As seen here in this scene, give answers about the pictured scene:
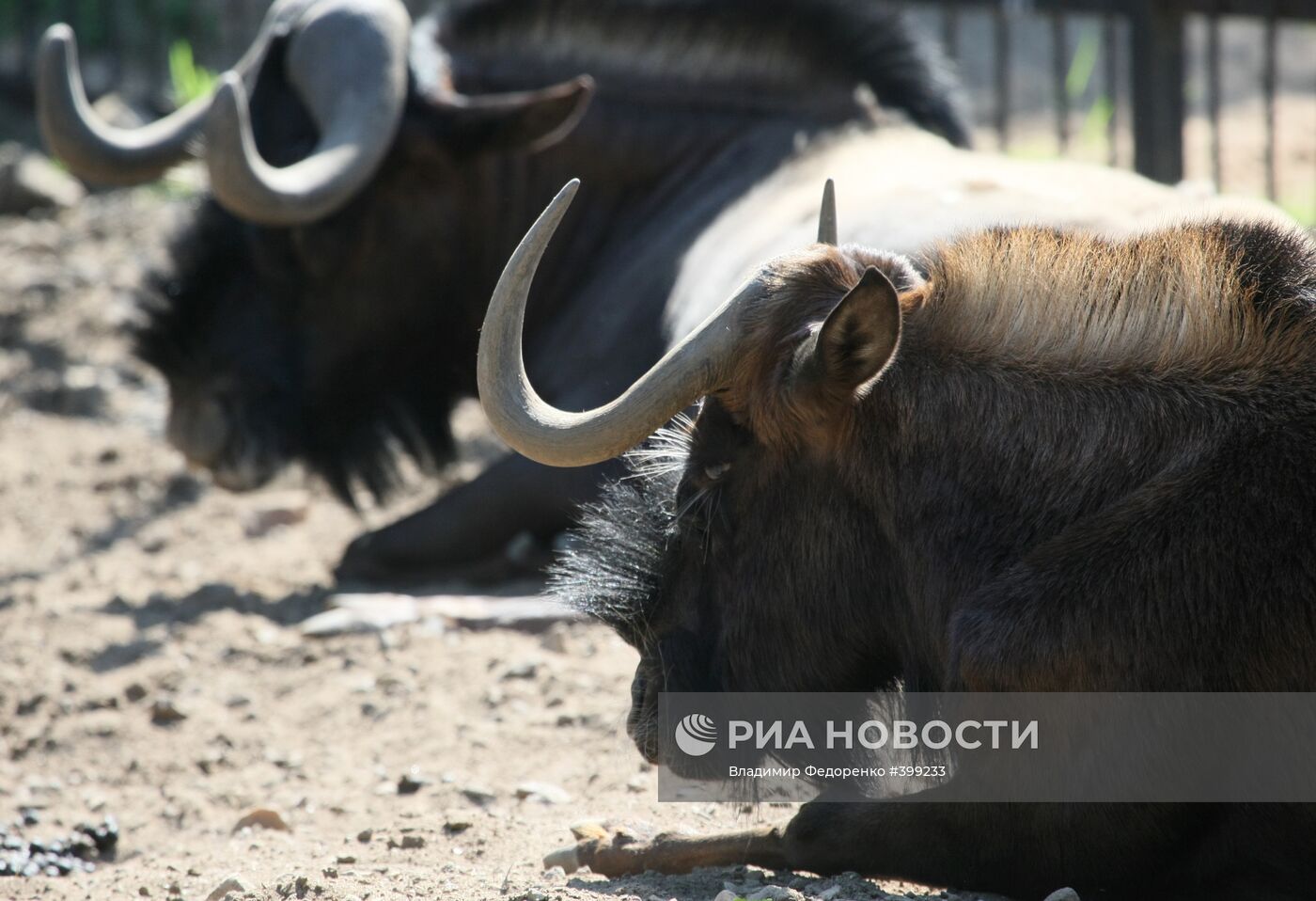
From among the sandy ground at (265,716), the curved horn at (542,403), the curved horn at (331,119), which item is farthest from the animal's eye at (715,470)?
the curved horn at (331,119)

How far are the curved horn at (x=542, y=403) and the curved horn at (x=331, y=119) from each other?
2643mm

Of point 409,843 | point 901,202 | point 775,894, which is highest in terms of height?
point 901,202

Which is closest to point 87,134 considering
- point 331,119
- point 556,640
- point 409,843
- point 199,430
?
point 331,119

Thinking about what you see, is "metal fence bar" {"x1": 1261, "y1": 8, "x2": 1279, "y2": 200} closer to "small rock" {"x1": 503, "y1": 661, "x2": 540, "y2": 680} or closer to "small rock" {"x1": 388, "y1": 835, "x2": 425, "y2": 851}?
"small rock" {"x1": 503, "y1": 661, "x2": 540, "y2": 680}

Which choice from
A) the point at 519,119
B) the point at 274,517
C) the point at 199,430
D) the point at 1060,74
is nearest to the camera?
the point at 519,119

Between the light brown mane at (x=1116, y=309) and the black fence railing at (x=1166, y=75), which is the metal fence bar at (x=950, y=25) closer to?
the black fence railing at (x=1166, y=75)

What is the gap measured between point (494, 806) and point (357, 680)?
1023 millimetres

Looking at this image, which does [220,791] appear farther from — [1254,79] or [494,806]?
[1254,79]

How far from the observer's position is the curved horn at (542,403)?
279 centimetres

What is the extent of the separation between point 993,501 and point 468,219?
361 centimetres

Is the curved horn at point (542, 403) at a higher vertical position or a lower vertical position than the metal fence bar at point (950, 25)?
lower

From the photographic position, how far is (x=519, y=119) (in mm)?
5715

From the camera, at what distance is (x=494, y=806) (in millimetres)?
3779

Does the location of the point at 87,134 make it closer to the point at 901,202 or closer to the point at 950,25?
the point at 901,202
